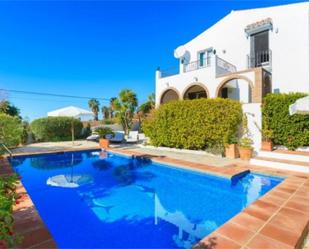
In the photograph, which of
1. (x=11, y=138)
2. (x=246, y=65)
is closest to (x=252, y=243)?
(x=11, y=138)

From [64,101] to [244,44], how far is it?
33668 mm

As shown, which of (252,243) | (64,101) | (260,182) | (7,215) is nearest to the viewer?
(7,215)

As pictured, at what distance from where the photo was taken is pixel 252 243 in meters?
3.67

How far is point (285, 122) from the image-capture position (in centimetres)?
1130

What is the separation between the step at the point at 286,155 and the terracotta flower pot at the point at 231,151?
4.05 feet

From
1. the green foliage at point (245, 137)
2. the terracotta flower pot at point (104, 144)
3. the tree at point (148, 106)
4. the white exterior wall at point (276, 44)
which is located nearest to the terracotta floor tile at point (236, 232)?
the green foliage at point (245, 137)

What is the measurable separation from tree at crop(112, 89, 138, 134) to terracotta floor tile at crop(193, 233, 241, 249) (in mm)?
21321

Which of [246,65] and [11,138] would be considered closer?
[11,138]

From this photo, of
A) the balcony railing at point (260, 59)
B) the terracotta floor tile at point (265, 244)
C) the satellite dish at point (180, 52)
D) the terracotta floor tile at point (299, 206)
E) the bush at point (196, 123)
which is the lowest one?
the terracotta floor tile at point (299, 206)

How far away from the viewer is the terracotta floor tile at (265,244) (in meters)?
3.56

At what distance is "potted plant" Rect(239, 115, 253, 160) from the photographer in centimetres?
1146

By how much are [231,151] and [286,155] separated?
277 cm

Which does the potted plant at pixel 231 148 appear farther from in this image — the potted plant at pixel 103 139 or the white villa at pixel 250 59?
the potted plant at pixel 103 139

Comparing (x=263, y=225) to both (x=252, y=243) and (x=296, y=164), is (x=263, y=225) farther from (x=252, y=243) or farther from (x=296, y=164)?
(x=296, y=164)
